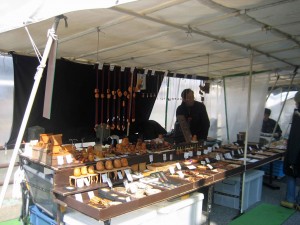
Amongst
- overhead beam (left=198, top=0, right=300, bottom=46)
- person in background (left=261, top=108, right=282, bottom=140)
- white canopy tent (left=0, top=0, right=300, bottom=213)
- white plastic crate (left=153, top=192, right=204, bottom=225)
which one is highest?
overhead beam (left=198, top=0, right=300, bottom=46)

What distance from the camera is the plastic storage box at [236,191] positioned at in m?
4.25

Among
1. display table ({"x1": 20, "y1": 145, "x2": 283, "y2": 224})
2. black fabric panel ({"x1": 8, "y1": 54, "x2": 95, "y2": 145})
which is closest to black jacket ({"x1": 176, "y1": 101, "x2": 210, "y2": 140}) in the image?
display table ({"x1": 20, "y1": 145, "x2": 283, "y2": 224})

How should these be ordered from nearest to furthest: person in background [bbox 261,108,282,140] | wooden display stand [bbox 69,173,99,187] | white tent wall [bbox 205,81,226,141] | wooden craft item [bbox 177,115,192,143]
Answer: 1. wooden display stand [bbox 69,173,99,187]
2. wooden craft item [bbox 177,115,192,143]
3. person in background [bbox 261,108,282,140]
4. white tent wall [bbox 205,81,226,141]

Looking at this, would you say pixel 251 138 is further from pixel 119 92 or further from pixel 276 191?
pixel 119 92

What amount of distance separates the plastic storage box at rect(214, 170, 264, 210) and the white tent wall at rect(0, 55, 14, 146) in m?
3.43

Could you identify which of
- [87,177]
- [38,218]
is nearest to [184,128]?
[87,177]

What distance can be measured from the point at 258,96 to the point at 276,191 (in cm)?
186

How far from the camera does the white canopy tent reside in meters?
1.95

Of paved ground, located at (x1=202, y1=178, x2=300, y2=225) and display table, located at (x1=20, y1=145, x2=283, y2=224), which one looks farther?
paved ground, located at (x1=202, y1=178, x2=300, y2=225)

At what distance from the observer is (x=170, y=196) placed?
2.75 meters

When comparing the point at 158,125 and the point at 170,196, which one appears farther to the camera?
the point at 158,125

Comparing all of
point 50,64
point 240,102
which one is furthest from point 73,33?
point 240,102

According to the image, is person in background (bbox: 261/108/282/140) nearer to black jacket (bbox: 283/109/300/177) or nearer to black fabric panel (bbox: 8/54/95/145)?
black jacket (bbox: 283/109/300/177)

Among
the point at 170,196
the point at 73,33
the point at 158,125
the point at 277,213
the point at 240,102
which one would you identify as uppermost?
the point at 73,33
